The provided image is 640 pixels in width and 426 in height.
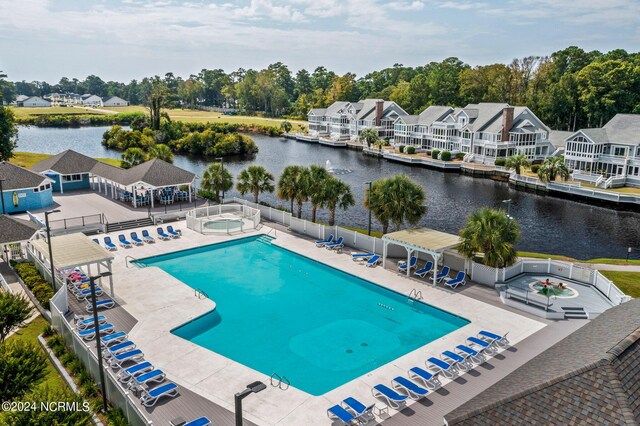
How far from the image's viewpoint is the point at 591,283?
2697 cm

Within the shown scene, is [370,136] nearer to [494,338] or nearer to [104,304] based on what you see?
[104,304]

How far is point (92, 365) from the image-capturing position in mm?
17844

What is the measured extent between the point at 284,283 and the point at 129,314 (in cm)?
872

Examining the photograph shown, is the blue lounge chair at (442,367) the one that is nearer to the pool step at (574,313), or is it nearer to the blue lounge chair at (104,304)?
the pool step at (574,313)

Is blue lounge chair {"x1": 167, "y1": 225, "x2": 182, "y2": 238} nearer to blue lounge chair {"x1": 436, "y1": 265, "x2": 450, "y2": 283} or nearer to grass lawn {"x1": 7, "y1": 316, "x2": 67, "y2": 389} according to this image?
grass lawn {"x1": 7, "y1": 316, "x2": 67, "y2": 389}

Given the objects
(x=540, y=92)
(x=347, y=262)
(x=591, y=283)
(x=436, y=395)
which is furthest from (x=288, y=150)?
(x=436, y=395)

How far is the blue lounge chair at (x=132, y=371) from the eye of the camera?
58.9 feet

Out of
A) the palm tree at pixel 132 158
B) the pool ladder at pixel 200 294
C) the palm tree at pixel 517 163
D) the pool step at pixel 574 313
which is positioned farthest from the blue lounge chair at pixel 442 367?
the palm tree at pixel 517 163

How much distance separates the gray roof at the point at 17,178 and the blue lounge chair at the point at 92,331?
2439 cm

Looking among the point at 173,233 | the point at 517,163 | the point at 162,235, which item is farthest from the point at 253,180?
the point at 517,163

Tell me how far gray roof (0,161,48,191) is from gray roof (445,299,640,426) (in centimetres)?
4027

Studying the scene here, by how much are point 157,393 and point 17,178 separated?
31837mm

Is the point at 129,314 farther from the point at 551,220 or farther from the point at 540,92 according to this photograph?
the point at 540,92

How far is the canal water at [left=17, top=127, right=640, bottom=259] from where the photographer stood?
139 feet
